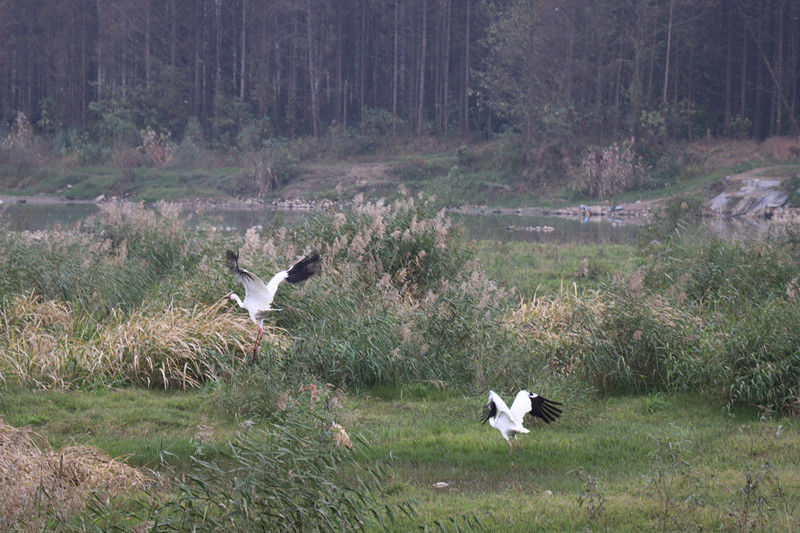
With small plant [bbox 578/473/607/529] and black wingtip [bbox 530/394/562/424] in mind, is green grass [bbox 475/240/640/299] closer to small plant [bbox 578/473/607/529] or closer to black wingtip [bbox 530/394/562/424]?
black wingtip [bbox 530/394/562/424]

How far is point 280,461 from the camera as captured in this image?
415cm

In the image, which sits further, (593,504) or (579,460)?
(579,460)

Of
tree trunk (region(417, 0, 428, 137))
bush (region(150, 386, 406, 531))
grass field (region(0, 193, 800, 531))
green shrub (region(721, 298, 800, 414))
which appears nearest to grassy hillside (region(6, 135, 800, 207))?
tree trunk (region(417, 0, 428, 137))

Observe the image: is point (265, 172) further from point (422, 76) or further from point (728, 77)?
point (728, 77)

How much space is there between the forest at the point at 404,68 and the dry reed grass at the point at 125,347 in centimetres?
3429

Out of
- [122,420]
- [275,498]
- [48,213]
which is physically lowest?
[48,213]

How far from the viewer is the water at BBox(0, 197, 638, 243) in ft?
70.1

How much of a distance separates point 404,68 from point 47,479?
54.0 metres

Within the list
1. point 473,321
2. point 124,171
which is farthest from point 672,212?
point 124,171

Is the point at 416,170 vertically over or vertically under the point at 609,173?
under

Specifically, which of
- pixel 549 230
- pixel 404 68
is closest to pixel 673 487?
pixel 549 230

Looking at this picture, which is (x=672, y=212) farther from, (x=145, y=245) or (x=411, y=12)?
(x=411, y=12)

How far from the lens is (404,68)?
5691cm

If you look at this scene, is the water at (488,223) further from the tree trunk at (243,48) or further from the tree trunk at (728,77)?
the tree trunk at (243,48)
